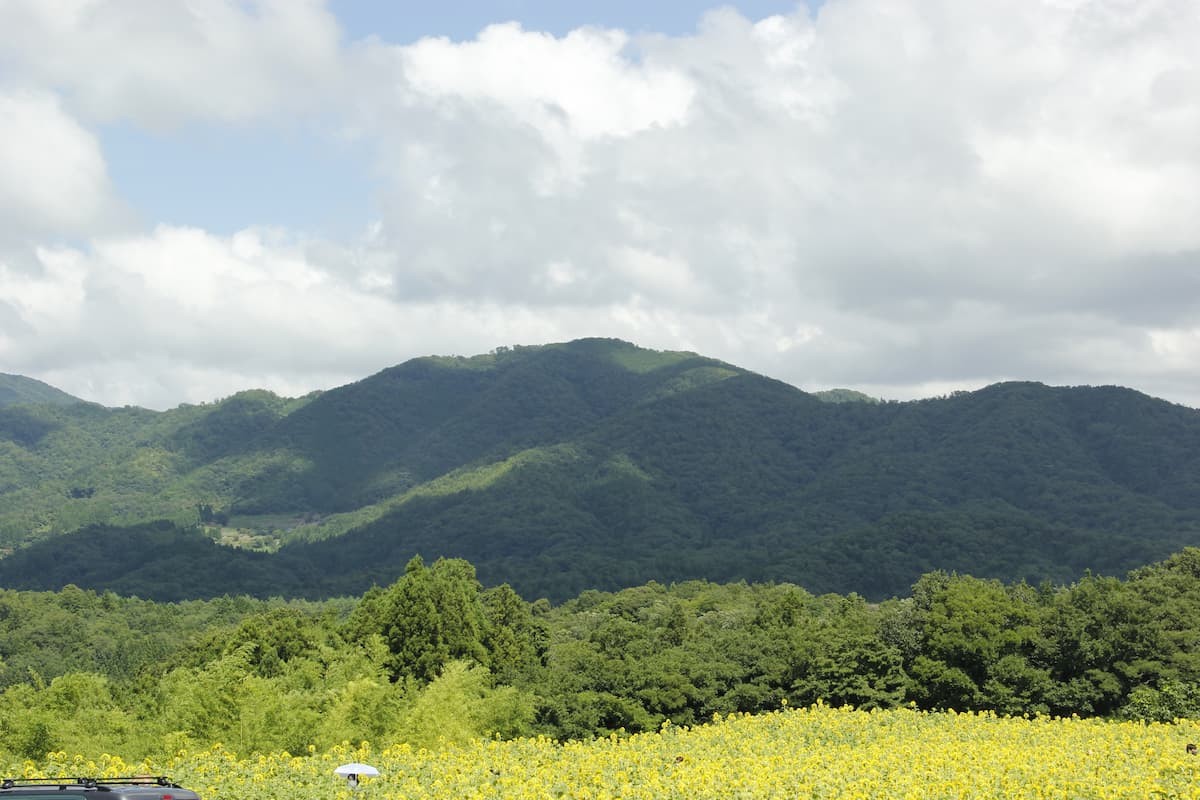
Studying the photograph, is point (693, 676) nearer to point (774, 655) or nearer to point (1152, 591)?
point (774, 655)

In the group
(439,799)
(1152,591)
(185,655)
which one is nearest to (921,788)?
(439,799)

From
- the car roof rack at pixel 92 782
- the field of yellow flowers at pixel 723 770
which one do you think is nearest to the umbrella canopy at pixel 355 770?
the field of yellow flowers at pixel 723 770

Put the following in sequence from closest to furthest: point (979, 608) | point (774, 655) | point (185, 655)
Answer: point (979, 608), point (774, 655), point (185, 655)

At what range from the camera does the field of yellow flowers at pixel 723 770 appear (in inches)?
792

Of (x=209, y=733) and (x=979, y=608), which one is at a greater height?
(x=979, y=608)

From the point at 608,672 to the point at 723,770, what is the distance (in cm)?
4079

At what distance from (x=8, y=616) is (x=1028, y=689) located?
160718 millimetres

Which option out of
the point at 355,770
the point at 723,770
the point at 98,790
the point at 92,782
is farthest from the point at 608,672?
the point at 98,790

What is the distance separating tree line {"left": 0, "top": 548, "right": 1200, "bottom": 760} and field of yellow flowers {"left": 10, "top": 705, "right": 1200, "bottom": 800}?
12.6 metres

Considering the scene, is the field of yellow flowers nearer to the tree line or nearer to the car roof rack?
the car roof rack

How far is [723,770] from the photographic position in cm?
2230

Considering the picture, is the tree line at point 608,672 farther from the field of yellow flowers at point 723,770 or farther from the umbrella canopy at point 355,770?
the umbrella canopy at point 355,770

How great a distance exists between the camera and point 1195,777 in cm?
2250

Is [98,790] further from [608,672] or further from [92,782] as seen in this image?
[608,672]
